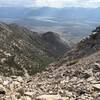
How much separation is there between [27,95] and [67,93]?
6.93ft

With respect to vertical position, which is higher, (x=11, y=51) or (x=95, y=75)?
(x=95, y=75)

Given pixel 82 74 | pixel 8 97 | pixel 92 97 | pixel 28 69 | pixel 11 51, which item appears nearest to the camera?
Result: pixel 8 97

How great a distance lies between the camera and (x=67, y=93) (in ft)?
54.7

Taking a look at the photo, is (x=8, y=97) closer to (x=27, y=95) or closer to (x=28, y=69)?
(x=27, y=95)

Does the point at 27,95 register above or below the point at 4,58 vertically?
above

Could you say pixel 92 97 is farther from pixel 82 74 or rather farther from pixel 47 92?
Answer: pixel 82 74

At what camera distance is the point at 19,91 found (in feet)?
52.7

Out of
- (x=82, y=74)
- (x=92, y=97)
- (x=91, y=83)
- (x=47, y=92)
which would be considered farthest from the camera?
(x=82, y=74)

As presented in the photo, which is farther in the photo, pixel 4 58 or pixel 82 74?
pixel 4 58

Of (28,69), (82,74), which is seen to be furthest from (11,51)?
(82,74)

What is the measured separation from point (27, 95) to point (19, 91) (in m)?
0.50

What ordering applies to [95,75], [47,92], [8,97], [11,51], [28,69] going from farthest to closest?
[11,51], [28,69], [95,75], [47,92], [8,97]

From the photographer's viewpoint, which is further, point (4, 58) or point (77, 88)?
point (4, 58)

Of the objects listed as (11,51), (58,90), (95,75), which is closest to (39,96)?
(58,90)
